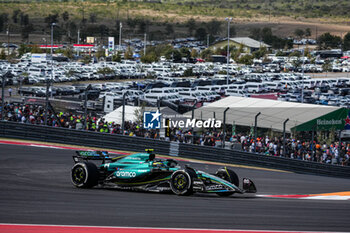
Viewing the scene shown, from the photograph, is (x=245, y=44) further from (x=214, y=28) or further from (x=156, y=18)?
(x=156, y=18)

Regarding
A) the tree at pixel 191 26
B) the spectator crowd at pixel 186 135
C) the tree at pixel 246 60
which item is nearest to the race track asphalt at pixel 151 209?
the spectator crowd at pixel 186 135

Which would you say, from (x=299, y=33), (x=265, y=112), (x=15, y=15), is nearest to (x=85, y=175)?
(x=265, y=112)

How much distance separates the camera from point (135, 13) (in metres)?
158

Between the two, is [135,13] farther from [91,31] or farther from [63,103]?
[63,103]

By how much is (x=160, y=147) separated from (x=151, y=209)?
11.4 metres

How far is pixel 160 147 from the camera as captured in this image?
1930 centimetres

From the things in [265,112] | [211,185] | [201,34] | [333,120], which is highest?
[201,34]

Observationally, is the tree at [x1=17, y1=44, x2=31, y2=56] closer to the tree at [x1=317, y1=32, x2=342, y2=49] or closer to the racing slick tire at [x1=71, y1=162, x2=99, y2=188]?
the tree at [x1=317, y1=32, x2=342, y2=49]

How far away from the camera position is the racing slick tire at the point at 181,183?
932 centimetres

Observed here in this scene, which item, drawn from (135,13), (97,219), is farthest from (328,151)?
(135,13)

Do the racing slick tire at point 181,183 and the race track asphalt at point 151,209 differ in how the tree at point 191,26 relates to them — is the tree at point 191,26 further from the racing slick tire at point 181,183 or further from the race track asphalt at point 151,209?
the racing slick tire at point 181,183

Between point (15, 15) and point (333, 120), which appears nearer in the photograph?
point (333, 120)

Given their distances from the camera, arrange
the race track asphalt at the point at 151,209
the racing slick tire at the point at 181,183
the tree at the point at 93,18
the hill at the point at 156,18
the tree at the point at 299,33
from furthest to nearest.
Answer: the tree at the point at 93,18 < the tree at the point at 299,33 < the hill at the point at 156,18 < the racing slick tire at the point at 181,183 < the race track asphalt at the point at 151,209

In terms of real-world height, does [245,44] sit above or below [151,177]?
above
